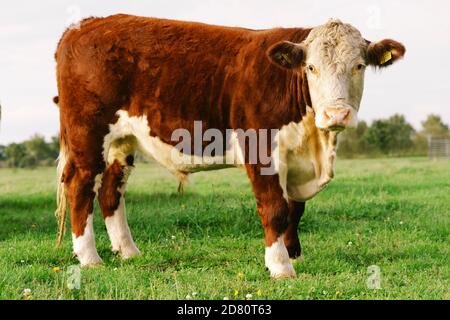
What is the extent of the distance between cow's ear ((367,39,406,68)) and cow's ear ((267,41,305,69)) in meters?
0.69

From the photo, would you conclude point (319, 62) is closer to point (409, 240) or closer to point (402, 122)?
point (409, 240)

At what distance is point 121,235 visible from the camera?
7.93 m

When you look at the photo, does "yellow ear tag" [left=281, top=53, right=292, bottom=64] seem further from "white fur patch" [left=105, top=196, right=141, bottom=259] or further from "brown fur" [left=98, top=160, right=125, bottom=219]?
"white fur patch" [left=105, top=196, right=141, bottom=259]

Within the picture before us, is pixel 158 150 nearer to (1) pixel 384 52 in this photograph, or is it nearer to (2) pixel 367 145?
(1) pixel 384 52

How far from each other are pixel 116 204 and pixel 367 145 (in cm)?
3591

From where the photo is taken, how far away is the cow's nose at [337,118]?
579 centimetres

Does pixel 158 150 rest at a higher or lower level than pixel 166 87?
lower

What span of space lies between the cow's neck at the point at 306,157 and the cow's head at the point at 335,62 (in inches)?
15.9

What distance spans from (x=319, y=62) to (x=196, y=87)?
1.48 meters

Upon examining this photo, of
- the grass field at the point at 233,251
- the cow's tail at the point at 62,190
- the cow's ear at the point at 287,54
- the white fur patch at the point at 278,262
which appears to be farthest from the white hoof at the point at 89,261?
the cow's ear at the point at 287,54

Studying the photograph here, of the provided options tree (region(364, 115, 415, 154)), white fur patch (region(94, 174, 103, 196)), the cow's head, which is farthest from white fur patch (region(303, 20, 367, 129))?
tree (region(364, 115, 415, 154))

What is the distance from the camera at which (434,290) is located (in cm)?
586

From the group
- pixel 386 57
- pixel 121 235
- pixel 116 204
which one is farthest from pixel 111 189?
pixel 386 57

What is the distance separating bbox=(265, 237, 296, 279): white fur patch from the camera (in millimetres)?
6430
